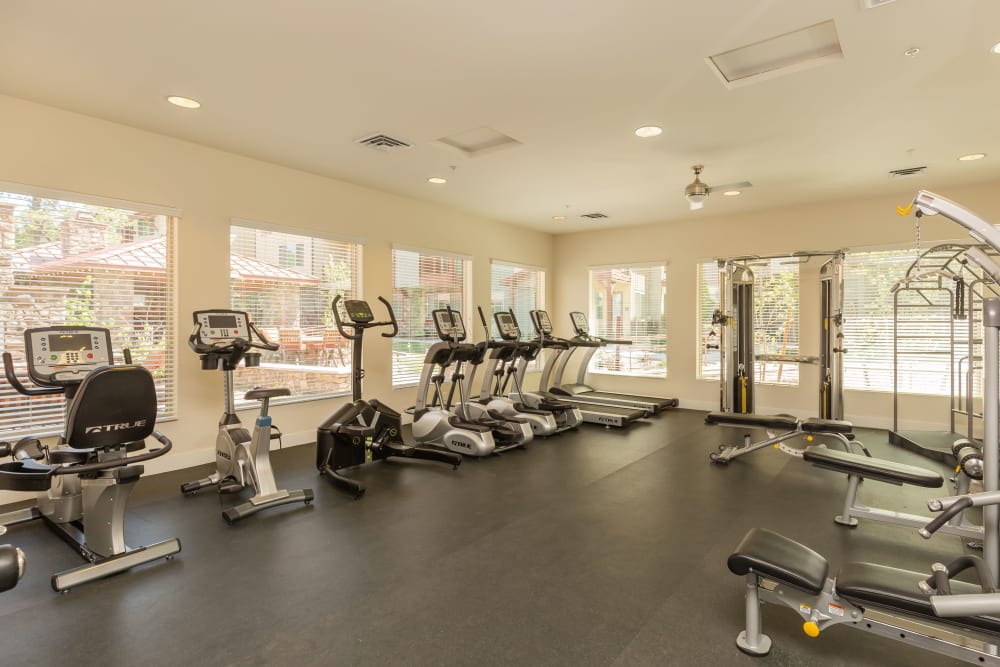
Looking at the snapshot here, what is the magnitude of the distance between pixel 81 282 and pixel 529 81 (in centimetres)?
366

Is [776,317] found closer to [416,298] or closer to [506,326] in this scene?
[506,326]

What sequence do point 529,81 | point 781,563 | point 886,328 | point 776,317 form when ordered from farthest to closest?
point 776,317 → point 886,328 → point 529,81 → point 781,563

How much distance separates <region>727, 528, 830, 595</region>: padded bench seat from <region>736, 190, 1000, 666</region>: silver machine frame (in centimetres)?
6

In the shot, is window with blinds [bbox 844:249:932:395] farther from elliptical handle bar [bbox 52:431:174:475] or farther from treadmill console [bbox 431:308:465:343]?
elliptical handle bar [bbox 52:431:174:475]

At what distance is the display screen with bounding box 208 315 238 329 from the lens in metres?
3.93

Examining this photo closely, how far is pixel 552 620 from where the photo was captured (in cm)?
221

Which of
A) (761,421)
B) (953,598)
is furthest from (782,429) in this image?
(953,598)

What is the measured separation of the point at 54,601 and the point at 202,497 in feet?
4.55

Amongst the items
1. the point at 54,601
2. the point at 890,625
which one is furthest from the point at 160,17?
the point at 890,625

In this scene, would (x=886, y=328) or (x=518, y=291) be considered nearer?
(x=886, y=328)

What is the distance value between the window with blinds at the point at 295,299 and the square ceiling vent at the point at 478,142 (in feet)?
6.07

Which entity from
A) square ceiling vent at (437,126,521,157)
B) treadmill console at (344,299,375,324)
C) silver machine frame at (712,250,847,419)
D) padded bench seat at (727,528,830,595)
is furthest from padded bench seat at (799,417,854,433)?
treadmill console at (344,299,375,324)

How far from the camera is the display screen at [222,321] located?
3926mm

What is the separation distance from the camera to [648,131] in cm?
414
